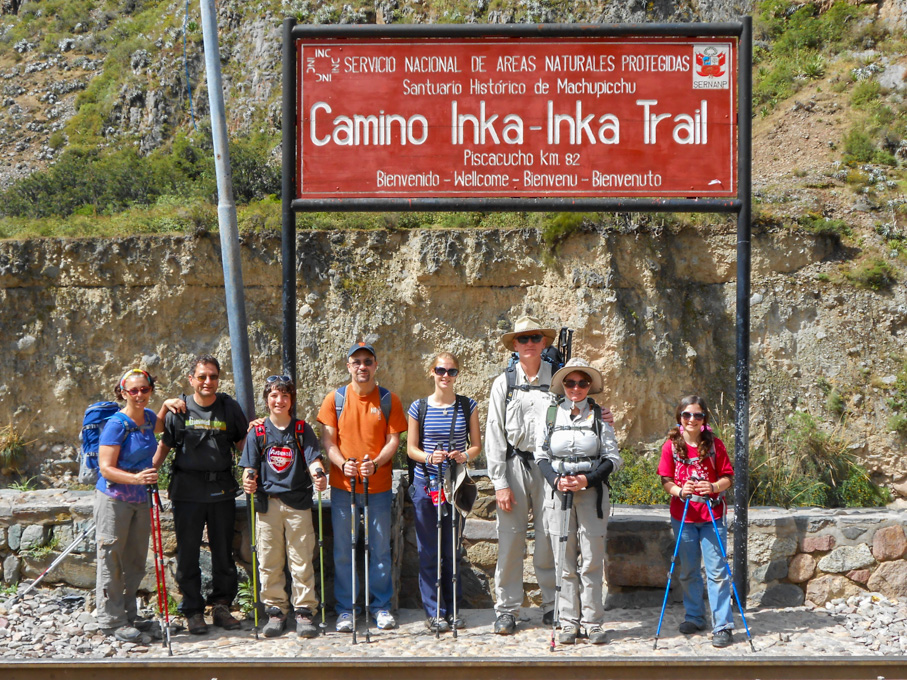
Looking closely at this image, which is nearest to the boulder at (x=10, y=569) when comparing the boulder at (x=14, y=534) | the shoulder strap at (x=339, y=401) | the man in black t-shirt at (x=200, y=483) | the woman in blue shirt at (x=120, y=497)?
the boulder at (x=14, y=534)

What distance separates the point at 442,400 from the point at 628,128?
2425mm

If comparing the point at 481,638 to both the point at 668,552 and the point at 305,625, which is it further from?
the point at 668,552

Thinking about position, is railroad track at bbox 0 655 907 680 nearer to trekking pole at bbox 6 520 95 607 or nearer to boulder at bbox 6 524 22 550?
trekking pole at bbox 6 520 95 607

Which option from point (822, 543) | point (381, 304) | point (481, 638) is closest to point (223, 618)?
point (481, 638)

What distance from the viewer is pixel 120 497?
16.4 ft

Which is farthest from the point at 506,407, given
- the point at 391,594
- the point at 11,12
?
the point at 11,12

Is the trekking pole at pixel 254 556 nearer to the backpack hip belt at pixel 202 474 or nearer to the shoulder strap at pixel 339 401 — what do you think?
the backpack hip belt at pixel 202 474

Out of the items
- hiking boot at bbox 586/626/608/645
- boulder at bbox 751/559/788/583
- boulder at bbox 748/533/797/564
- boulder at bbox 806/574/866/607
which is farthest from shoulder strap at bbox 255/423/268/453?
boulder at bbox 806/574/866/607

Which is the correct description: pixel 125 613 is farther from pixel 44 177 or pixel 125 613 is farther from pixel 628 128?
pixel 44 177

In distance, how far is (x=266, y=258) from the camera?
472 inches

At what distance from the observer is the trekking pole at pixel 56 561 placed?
5375 millimetres

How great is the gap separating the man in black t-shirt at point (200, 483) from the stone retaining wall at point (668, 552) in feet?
1.24

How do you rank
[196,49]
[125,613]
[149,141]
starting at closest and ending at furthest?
1. [125,613]
2. [149,141]
3. [196,49]

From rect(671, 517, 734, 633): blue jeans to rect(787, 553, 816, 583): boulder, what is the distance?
35.3 inches
